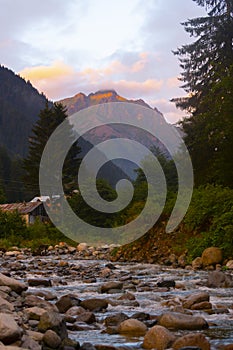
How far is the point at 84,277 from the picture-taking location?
39.3 feet

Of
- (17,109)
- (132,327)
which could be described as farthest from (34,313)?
(17,109)

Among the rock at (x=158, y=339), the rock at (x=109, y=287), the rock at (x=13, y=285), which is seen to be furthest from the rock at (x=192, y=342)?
the rock at (x=109, y=287)

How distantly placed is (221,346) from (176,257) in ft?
33.9

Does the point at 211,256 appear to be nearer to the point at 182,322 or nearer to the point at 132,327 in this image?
the point at 182,322

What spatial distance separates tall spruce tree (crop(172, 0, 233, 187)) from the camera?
19531 mm

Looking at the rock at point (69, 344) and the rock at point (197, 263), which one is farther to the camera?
the rock at point (197, 263)

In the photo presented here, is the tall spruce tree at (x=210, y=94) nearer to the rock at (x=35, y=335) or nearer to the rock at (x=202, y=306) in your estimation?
the rock at (x=202, y=306)

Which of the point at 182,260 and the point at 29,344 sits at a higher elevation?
the point at 29,344

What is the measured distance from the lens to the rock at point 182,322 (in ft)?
19.1

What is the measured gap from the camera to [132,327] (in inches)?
227

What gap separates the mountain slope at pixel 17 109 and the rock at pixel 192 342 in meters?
125

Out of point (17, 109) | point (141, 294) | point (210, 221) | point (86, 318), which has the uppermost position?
point (17, 109)

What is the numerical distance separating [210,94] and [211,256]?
10847mm

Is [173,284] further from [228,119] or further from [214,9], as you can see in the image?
[214,9]
